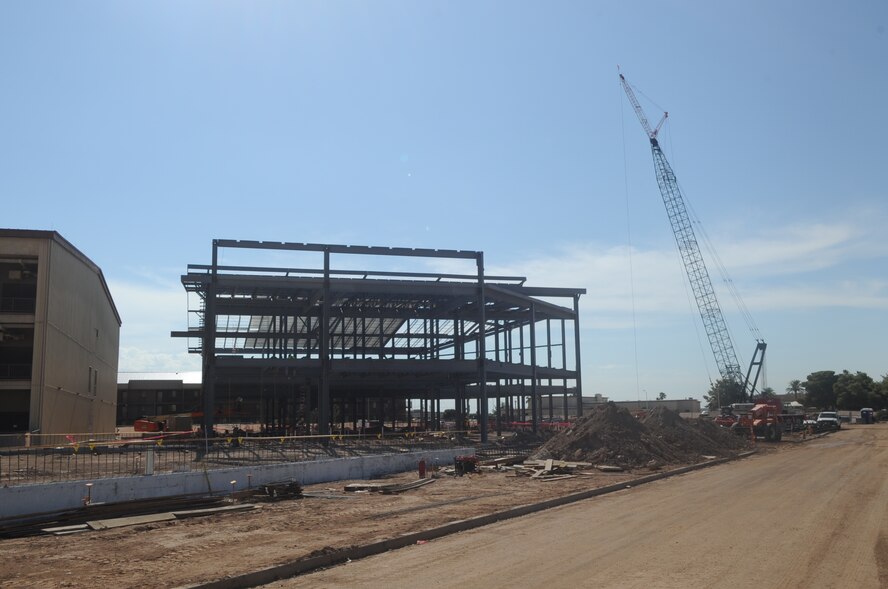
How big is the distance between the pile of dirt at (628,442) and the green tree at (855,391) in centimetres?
8656

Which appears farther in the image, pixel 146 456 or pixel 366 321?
pixel 366 321

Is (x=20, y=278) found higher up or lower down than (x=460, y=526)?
higher up

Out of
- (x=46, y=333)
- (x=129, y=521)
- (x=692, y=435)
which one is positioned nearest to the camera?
(x=129, y=521)

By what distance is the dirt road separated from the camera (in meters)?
9.80

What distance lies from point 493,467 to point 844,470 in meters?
12.7

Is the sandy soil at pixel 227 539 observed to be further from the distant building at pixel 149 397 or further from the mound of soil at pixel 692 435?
the distant building at pixel 149 397

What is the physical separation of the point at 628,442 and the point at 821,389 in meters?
105

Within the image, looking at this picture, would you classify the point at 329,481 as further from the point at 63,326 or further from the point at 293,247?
the point at 63,326

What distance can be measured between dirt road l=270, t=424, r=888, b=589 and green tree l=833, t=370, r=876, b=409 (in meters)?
104

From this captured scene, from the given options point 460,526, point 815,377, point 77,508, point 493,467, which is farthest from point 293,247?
point 815,377

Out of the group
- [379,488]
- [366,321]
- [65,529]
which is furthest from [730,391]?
[65,529]

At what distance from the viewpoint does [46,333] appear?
121 ft

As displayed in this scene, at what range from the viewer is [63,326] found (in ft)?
134

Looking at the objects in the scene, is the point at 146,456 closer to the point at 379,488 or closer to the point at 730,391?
the point at 379,488
